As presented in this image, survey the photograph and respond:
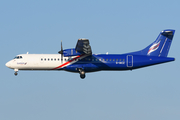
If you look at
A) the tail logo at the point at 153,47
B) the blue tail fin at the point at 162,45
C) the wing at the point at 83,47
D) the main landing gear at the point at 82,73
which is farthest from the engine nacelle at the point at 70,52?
the tail logo at the point at 153,47

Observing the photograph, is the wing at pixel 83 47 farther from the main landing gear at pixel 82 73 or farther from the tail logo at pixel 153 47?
the tail logo at pixel 153 47

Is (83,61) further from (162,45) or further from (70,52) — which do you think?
(162,45)

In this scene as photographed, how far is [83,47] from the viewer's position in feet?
106

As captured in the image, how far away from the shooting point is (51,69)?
3434 centimetres

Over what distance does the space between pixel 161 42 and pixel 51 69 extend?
40.1 ft

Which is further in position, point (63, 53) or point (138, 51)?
point (138, 51)

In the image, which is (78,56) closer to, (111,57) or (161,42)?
(111,57)

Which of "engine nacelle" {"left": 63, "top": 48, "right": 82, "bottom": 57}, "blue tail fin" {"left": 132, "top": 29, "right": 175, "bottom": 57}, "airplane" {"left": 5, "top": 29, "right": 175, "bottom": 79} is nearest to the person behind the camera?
"engine nacelle" {"left": 63, "top": 48, "right": 82, "bottom": 57}

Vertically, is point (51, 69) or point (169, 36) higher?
point (169, 36)

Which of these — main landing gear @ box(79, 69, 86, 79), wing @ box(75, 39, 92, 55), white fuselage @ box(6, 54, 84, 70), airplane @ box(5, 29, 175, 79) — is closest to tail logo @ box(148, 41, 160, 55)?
airplane @ box(5, 29, 175, 79)

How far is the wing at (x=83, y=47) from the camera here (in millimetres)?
30812

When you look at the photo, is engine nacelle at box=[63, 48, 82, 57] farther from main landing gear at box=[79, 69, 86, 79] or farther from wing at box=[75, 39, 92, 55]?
main landing gear at box=[79, 69, 86, 79]

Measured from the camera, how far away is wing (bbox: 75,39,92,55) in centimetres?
3081

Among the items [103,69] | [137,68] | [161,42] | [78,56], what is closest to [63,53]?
[78,56]
